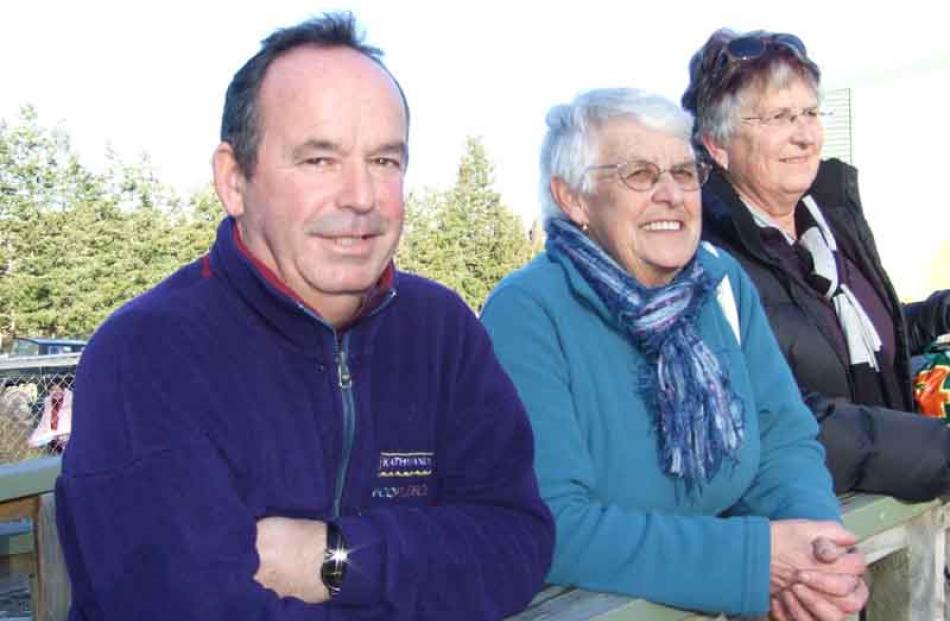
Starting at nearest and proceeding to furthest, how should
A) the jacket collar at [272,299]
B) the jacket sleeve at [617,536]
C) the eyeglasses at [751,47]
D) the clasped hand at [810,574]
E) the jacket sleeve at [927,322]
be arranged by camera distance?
the jacket collar at [272,299] → the jacket sleeve at [617,536] → the clasped hand at [810,574] → the eyeglasses at [751,47] → the jacket sleeve at [927,322]

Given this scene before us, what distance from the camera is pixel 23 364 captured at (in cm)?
863

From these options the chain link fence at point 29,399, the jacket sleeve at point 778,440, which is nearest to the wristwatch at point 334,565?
the jacket sleeve at point 778,440

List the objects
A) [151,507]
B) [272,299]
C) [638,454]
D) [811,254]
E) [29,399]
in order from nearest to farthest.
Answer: [151,507]
[272,299]
[638,454]
[811,254]
[29,399]

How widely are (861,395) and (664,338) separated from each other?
89 cm

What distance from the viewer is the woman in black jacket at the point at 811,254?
2.40m

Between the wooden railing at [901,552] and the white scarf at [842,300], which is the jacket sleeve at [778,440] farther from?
the white scarf at [842,300]

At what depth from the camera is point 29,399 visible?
8.84 metres

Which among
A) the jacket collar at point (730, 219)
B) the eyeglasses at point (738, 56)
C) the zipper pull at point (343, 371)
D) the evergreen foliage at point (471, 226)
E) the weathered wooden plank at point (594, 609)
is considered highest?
the evergreen foliage at point (471, 226)

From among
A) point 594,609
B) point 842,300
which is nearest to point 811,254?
point 842,300

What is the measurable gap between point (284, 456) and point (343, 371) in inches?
6.9

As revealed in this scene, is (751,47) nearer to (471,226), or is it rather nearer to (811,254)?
(811,254)

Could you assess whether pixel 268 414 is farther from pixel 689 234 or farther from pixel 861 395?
pixel 861 395

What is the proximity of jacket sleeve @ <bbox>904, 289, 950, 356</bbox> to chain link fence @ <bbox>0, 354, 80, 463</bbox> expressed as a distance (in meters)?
6.62

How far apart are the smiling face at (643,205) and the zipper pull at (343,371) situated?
0.82 meters
